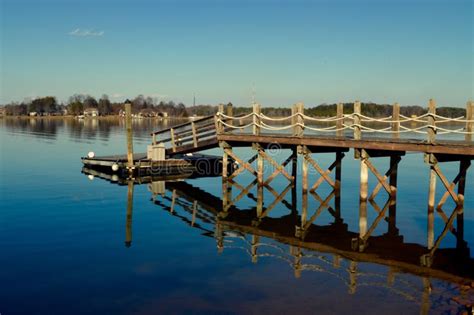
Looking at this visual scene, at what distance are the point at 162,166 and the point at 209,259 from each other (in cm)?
1588

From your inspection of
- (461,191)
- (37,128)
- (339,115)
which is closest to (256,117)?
(339,115)

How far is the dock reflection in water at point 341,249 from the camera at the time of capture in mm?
11086

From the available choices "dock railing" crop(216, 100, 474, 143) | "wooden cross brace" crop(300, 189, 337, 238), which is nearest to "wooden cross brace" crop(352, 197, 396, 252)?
"wooden cross brace" crop(300, 189, 337, 238)

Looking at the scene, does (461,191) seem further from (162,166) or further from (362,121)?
(162,166)

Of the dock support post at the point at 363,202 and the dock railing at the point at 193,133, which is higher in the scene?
the dock railing at the point at 193,133

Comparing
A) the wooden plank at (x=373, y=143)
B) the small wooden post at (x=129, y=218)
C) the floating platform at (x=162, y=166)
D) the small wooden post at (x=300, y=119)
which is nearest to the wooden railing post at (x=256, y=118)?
the wooden plank at (x=373, y=143)

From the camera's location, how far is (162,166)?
28.5m

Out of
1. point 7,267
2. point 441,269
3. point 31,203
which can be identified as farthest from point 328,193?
point 7,267

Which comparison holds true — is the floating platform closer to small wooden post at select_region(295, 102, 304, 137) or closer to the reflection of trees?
small wooden post at select_region(295, 102, 304, 137)

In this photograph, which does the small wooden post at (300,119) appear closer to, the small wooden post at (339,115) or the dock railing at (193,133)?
the small wooden post at (339,115)

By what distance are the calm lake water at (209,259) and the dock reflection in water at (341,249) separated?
0.05 metres

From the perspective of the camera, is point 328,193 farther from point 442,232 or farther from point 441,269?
point 441,269

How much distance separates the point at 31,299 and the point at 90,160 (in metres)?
20.3

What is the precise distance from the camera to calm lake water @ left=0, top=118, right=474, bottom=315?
10.2 m
